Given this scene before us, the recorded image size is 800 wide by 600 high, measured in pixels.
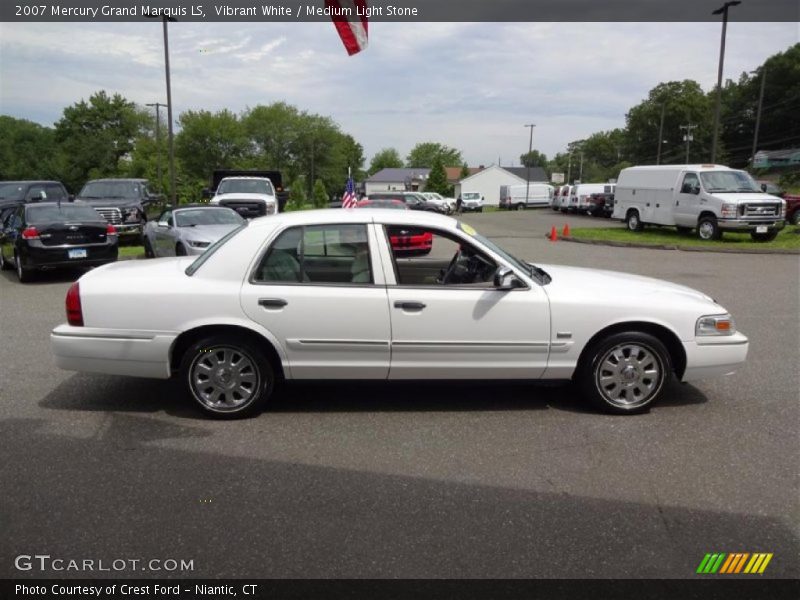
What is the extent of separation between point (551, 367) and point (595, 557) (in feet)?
6.26

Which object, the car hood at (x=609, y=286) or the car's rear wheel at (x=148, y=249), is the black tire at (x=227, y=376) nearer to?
the car hood at (x=609, y=286)

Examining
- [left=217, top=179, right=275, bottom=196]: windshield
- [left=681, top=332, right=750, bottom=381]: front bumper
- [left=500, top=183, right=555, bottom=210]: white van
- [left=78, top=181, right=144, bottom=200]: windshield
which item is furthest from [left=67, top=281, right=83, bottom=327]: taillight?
[left=500, top=183, right=555, bottom=210]: white van

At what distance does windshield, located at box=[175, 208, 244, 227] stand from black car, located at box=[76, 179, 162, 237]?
187 inches

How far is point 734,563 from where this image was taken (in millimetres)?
2980

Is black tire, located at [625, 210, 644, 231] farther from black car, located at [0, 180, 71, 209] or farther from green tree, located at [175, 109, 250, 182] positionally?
green tree, located at [175, 109, 250, 182]

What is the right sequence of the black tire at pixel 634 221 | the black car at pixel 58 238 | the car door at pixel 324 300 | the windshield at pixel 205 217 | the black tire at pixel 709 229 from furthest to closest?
the black tire at pixel 634 221
the black tire at pixel 709 229
the windshield at pixel 205 217
the black car at pixel 58 238
the car door at pixel 324 300

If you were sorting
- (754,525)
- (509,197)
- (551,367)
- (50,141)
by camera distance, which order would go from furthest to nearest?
1. (50,141)
2. (509,197)
3. (551,367)
4. (754,525)

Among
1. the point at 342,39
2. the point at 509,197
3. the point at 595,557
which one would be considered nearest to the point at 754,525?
the point at 595,557

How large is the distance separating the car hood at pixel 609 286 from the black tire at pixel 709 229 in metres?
15.4

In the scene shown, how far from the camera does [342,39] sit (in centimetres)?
499

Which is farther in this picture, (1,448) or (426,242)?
(426,242)
